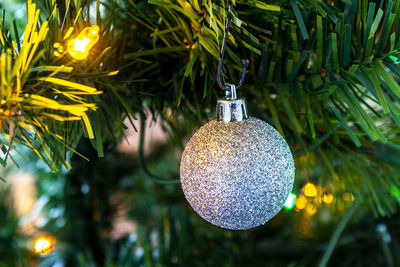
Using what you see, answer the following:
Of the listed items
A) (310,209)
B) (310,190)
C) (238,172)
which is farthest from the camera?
(310,209)

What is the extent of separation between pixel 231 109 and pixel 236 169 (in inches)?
1.6

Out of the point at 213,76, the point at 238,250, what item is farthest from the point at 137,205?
the point at 213,76

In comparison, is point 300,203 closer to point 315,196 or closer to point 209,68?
point 315,196

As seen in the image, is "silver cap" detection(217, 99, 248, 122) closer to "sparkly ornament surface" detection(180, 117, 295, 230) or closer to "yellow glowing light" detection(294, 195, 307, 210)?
"sparkly ornament surface" detection(180, 117, 295, 230)

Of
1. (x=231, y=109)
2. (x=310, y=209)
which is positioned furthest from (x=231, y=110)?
(x=310, y=209)

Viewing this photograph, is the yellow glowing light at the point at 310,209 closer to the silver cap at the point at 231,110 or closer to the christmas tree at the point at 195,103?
the christmas tree at the point at 195,103

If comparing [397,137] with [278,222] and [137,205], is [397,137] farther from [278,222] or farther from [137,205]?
[137,205]

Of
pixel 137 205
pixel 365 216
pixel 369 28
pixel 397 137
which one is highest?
pixel 369 28

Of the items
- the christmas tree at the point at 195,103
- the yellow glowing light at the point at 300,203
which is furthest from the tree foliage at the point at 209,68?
the yellow glowing light at the point at 300,203

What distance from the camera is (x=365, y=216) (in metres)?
0.57

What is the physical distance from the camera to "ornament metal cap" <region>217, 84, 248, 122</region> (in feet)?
0.74

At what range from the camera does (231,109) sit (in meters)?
0.23

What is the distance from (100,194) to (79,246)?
0.08 metres

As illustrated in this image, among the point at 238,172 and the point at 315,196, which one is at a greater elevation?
the point at 238,172
